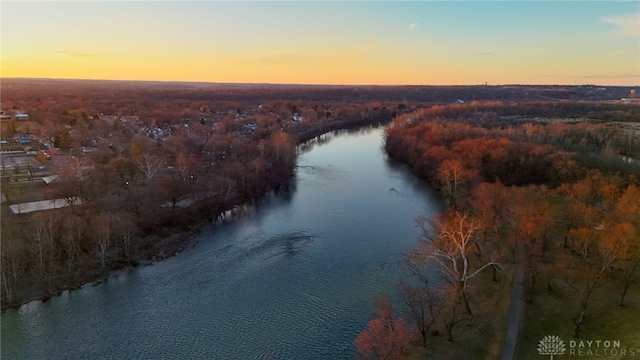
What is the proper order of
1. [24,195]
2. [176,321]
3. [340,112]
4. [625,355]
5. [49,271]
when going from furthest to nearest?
[340,112], [24,195], [49,271], [176,321], [625,355]

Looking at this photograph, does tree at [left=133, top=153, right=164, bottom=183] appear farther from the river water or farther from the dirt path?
the dirt path

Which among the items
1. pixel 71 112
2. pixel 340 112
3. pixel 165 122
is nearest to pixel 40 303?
pixel 165 122

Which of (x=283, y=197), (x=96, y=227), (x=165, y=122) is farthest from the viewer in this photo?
(x=165, y=122)

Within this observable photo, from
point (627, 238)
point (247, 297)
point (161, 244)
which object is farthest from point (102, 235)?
point (627, 238)

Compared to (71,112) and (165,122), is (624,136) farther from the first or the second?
(71,112)

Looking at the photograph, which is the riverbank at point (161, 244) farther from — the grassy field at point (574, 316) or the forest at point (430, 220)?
the grassy field at point (574, 316)

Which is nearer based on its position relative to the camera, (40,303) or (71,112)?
(40,303)
